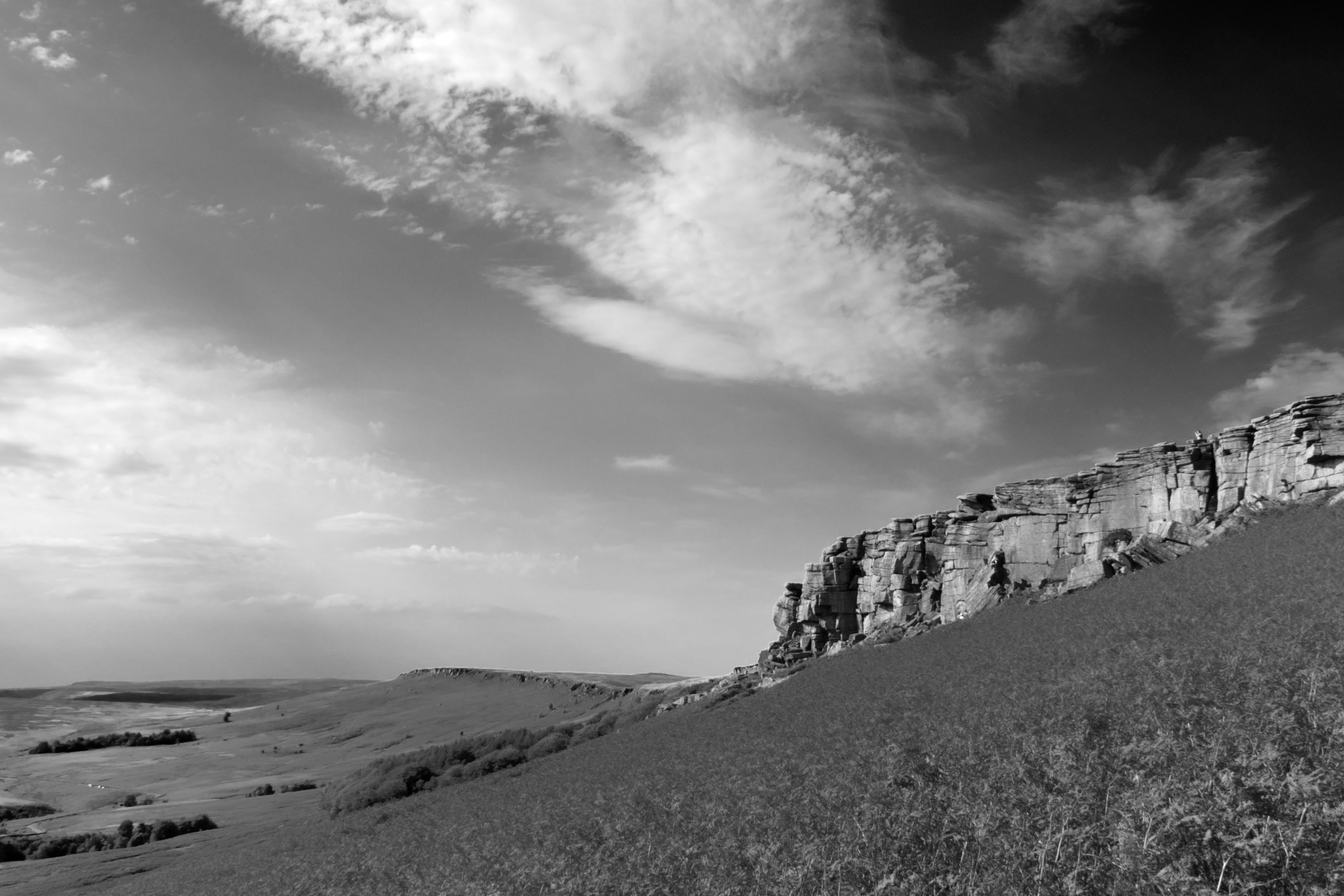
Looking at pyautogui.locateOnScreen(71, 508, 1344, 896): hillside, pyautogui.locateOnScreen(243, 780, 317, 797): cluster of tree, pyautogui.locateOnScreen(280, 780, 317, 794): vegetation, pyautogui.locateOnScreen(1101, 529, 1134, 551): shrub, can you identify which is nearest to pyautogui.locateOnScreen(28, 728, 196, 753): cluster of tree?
pyautogui.locateOnScreen(243, 780, 317, 797): cluster of tree

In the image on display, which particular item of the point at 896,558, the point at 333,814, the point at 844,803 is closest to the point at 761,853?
the point at 844,803

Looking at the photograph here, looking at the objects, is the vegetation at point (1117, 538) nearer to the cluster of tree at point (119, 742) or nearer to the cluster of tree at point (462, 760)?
the cluster of tree at point (462, 760)

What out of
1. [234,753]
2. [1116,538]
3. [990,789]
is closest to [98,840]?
[234,753]

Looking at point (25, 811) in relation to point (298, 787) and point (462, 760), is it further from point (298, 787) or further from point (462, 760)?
point (462, 760)

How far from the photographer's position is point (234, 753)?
10106 cm

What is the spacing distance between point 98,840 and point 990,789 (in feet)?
194

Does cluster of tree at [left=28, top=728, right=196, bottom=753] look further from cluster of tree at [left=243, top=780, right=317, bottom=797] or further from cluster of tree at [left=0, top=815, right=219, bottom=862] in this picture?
cluster of tree at [left=0, top=815, right=219, bottom=862]

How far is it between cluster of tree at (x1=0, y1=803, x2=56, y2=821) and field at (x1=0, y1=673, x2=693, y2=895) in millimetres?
1471

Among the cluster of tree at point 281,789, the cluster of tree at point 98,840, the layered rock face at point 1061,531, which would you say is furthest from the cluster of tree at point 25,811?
the layered rock face at point 1061,531

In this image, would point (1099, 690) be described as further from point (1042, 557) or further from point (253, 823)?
point (253, 823)

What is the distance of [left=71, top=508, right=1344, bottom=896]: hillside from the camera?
31.4 feet

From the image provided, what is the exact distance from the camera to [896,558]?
238ft

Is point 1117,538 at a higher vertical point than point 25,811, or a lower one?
higher

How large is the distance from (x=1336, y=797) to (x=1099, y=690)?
11.9 metres
